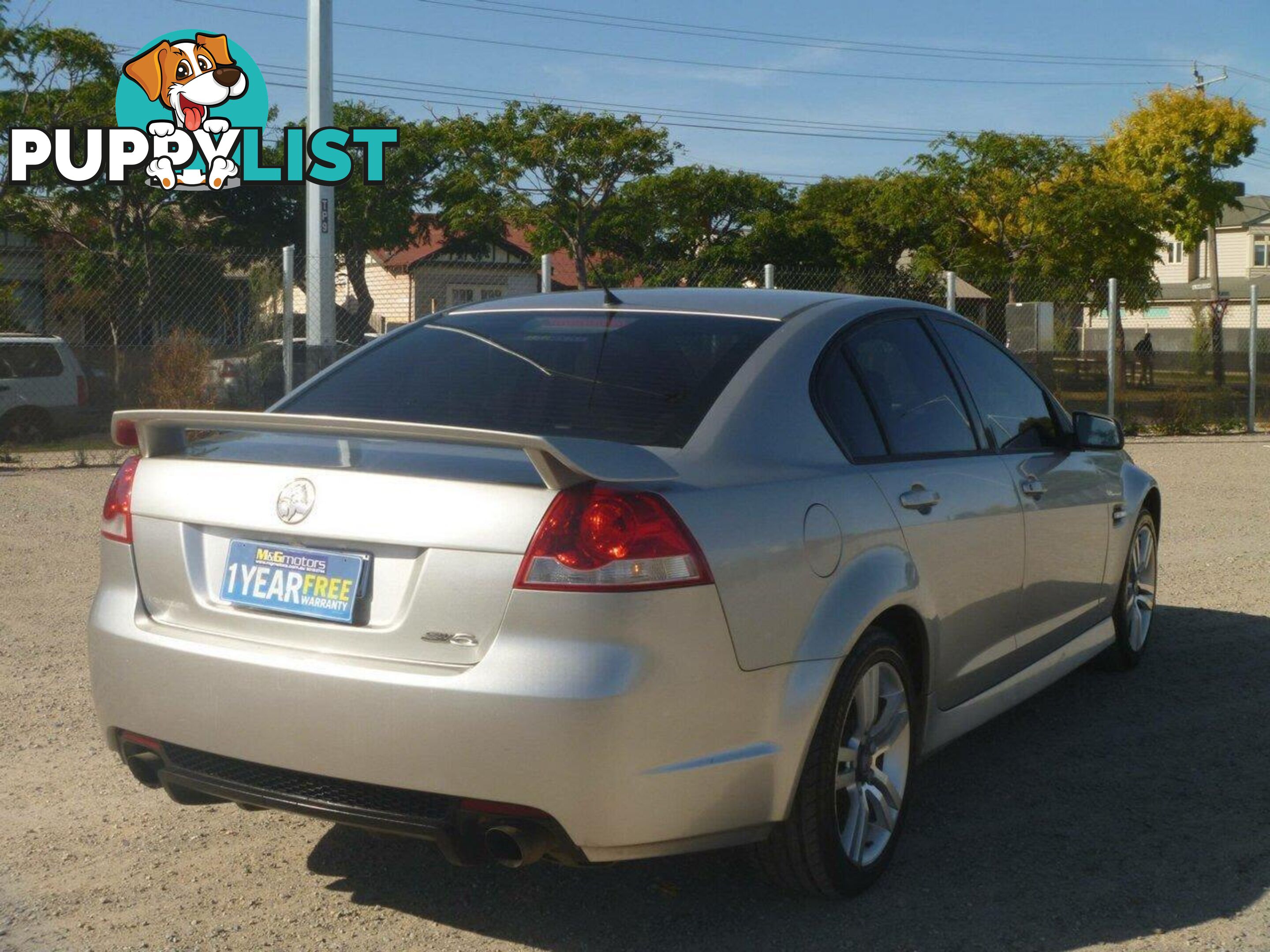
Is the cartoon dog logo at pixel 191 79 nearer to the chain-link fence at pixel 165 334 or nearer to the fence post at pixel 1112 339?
the chain-link fence at pixel 165 334

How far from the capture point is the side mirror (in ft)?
17.4

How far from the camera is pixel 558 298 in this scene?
4.60 metres

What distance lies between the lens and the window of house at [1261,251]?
79.2 metres

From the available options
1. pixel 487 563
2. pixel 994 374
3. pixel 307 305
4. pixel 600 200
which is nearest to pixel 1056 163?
pixel 600 200

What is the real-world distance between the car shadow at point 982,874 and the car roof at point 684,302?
1.52 meters

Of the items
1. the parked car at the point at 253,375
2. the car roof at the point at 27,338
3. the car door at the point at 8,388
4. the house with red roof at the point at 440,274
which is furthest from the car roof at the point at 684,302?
the car roof at the point at 27,338

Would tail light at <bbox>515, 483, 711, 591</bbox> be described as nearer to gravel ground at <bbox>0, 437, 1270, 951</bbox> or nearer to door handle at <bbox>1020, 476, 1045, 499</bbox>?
gravel ground at <bbox>0, 437, 1270, 951</bbox>

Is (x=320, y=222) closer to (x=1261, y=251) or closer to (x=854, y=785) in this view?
(x=854, y=785)

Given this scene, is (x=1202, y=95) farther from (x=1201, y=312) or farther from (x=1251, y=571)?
(x=1251, y=571)

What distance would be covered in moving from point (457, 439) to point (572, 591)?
414mm

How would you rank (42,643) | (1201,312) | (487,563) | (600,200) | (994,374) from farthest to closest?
(600,200), (1201,312), (42,643), (994,374), (487,563)

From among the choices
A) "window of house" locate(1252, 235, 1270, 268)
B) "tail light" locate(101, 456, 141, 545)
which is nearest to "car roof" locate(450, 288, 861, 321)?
"tail light" locate(101, 456, 141, 545)

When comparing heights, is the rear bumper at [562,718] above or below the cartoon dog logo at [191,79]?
below

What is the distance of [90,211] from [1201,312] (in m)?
28.8
